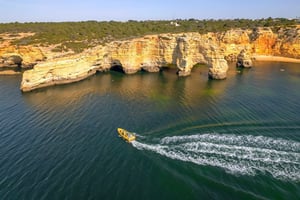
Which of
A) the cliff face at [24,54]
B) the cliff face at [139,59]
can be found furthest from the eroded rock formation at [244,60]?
the cliff face at [24,54]

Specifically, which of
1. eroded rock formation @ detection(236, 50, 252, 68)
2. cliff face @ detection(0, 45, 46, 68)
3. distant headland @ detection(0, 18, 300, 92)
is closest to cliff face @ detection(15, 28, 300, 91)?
distant headland @ detection(0, 18, 300, 92)

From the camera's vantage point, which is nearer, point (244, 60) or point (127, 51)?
point (127, 51)

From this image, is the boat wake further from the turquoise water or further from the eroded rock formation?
the eroded rock formation

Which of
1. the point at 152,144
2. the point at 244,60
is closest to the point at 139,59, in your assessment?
the point at 244,60

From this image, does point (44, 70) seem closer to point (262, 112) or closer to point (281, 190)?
point (262, 112)

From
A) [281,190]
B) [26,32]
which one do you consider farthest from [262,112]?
[26,32]

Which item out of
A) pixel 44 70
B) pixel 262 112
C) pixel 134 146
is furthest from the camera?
pixel 44 70

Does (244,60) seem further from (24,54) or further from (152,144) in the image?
(24,54)
